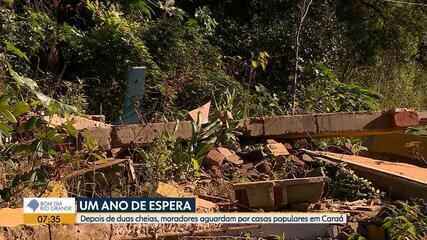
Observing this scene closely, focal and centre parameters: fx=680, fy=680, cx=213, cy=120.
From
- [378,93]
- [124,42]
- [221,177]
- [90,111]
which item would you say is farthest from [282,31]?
[221,177]

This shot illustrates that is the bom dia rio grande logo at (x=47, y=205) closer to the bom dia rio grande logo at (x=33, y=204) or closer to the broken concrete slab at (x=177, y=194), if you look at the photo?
the bom dia rio grande logo at (x=33, y=204)

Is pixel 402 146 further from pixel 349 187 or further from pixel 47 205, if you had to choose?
pixel 47 205

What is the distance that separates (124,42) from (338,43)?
384cm

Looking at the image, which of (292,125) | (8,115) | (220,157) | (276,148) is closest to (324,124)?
(292,125)

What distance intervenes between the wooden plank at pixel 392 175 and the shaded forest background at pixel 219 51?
5.22 feet

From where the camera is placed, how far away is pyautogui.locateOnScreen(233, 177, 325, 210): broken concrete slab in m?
4.83

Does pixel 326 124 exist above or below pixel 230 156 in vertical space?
above

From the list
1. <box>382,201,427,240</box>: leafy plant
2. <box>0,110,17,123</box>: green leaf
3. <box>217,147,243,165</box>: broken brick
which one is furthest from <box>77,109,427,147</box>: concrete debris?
<box>0,110,17,123</box>: green leaf

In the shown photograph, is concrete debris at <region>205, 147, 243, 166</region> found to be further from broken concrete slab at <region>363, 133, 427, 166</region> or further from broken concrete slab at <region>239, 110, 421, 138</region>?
broken concrete slab at <region>363, 133, 427, 166</region>

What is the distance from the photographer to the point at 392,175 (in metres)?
5.45

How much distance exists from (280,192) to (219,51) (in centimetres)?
472

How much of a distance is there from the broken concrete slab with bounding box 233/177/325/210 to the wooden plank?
29.9 inches

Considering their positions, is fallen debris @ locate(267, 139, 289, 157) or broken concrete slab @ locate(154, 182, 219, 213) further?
fallen debris @ locate(267, 139, 289, 157)

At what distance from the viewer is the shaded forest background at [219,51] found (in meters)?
7.89
